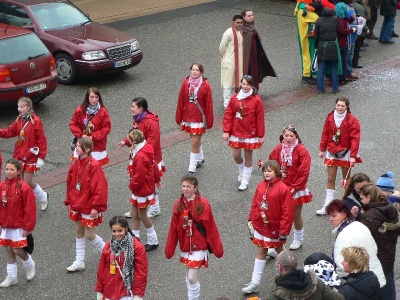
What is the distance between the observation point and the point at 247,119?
512 inches

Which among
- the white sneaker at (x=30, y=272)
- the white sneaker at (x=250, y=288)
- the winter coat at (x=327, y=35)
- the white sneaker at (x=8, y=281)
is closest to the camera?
the white sneaker at (x=250, y=288)

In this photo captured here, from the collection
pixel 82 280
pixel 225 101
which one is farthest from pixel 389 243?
pixel 225 101

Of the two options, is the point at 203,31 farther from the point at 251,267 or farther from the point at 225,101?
the point at 251,267

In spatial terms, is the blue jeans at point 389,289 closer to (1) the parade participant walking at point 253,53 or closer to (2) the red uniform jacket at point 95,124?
(2) the red uniform jacket at point 95,124

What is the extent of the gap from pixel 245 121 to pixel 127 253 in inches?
182

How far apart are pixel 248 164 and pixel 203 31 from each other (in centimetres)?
972

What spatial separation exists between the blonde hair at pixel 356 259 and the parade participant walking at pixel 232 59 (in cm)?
879

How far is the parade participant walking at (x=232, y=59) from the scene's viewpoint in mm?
16688

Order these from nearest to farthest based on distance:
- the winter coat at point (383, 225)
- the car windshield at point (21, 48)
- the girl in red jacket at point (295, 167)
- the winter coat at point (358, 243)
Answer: the winter coat at point (358, 243)
the winter coat at point (383, 225)
the girl in red jacket at point (295, 167)
the car windshield at point (21, 48)

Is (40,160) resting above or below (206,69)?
above

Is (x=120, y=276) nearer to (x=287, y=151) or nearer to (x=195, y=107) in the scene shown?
(x=287, y=151)

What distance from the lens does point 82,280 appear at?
10.7m

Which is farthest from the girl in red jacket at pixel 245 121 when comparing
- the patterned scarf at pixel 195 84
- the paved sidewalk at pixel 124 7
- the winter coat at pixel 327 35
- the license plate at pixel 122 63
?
the paved sidewalk at pixel 124 7

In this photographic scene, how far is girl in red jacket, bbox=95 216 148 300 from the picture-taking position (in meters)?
8.86
